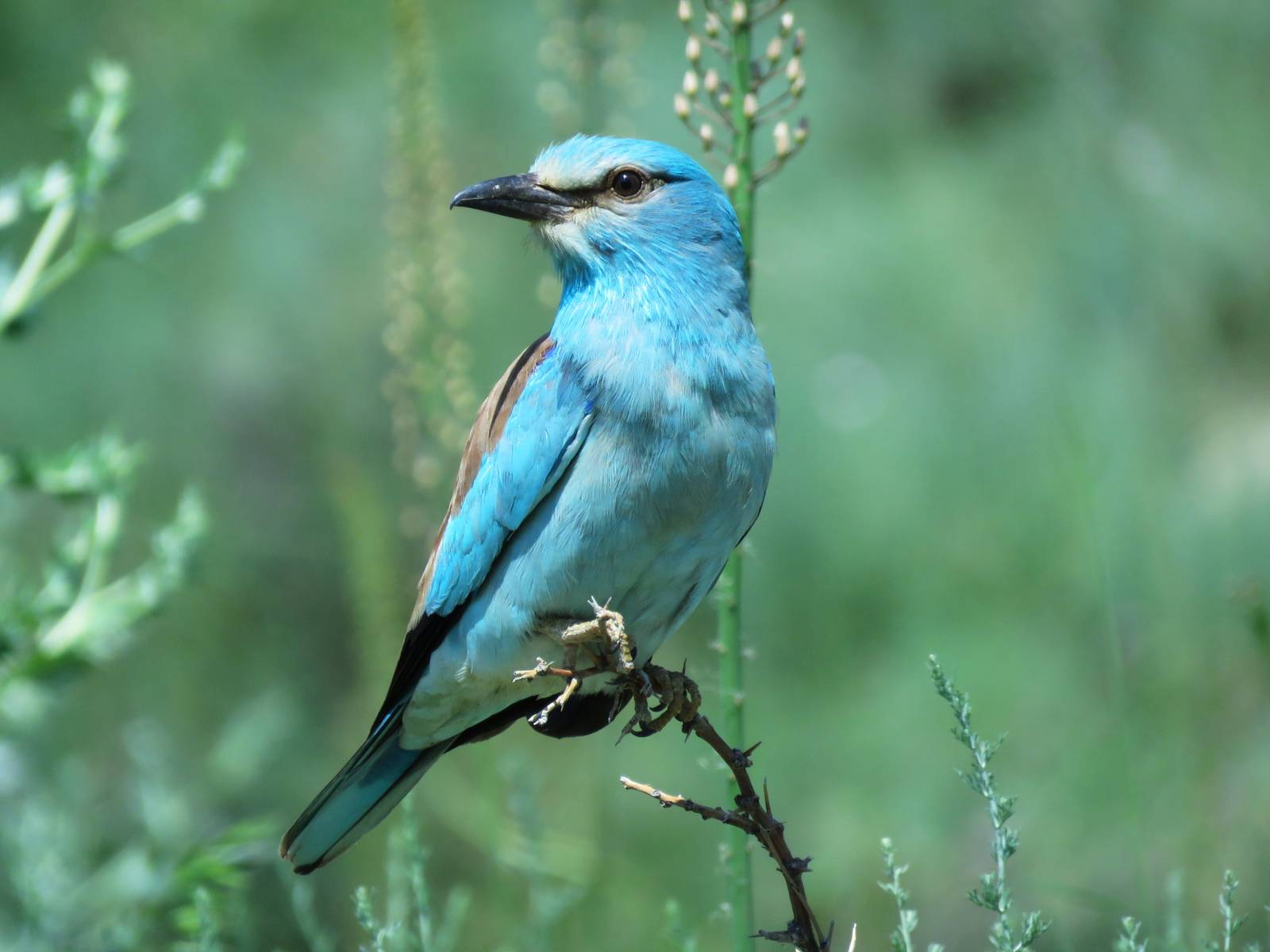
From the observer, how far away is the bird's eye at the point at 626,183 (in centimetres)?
344

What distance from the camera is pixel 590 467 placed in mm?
3131

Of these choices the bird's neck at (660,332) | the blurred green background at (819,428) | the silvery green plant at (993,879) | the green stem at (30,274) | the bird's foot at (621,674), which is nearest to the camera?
the silvery green plant at (993,879)

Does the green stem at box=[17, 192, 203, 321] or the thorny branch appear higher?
the green stem at box=[17, 192, 203, 321]

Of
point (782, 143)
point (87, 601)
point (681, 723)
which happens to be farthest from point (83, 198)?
point (681, 723)

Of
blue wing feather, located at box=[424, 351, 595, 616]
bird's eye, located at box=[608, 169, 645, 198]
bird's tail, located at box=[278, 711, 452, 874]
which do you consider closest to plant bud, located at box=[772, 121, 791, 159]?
bird's eye, located at box=[608, 169, 645, 198]

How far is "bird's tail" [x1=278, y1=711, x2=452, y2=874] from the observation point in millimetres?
3381

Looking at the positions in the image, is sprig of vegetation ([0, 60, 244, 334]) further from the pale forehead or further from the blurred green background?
the pale forehead

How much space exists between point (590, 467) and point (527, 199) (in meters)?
0.70

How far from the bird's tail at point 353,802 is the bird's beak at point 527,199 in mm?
1196

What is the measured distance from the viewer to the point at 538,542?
320cm

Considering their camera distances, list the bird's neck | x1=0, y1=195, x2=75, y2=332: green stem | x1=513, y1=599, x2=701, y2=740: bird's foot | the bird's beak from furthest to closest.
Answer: x1=0, y1=195, x2=75, y2=332: green stem < the bird's beak < the bird's neck < x1=513, y1=599, x2=701, y2=740: bird's foot

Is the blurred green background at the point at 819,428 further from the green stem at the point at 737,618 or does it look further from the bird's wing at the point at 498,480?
the green stem at the point at 737,618

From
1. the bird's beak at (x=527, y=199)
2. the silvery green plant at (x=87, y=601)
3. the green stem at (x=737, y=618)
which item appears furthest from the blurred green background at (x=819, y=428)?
the green stem at (x=737, y=618)

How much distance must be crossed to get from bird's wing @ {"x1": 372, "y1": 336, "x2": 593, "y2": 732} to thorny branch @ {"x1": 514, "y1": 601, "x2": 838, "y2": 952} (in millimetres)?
283
